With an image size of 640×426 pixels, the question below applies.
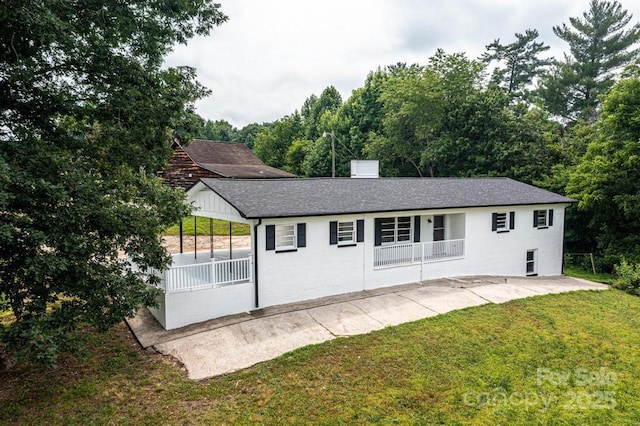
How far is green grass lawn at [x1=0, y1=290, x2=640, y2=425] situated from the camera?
18.7 feet

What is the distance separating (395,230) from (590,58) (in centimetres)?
3150

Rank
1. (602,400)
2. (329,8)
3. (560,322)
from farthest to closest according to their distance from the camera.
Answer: (329,8) → (560,322) → (602,400)

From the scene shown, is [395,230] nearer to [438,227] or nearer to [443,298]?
[438,227]

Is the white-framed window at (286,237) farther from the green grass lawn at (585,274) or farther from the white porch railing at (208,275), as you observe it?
the green grass lawn at (585,274)

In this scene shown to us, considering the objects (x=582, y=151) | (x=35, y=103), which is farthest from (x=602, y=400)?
(x=582, y=151)

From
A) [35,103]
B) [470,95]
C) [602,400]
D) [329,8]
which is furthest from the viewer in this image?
[470,95]

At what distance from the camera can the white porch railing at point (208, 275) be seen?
29.7 ft

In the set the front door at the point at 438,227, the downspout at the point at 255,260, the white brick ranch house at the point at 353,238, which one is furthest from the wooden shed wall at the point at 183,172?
the downspout at the point at 255,260

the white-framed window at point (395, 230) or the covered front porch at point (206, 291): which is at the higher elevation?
the white-framed window at point (395, 230)

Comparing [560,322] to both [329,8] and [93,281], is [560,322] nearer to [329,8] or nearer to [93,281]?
[93,281]

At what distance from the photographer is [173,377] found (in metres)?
6.84

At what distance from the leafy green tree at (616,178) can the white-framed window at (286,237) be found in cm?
1510

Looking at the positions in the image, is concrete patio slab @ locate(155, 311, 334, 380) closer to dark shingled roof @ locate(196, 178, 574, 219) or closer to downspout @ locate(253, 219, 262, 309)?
downspout @ locate(253, 219, 262, 309)

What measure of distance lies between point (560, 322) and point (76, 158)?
11.7m
